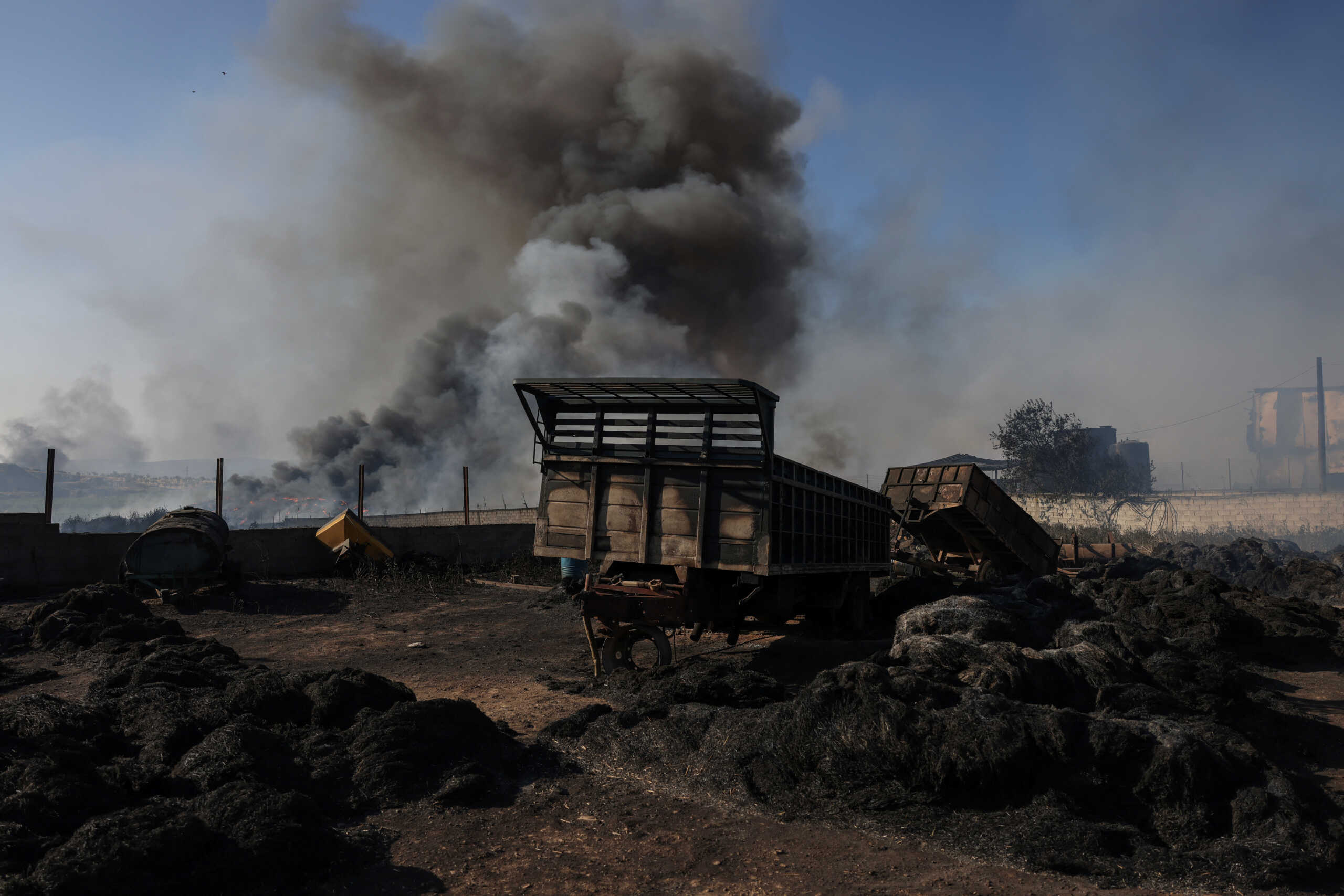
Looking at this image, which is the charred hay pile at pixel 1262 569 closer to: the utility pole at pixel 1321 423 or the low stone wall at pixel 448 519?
the low stone wall at pixel 448 519

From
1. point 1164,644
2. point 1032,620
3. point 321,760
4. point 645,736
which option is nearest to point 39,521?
point 321,760

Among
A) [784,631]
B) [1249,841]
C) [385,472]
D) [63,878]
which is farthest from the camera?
[385,472]

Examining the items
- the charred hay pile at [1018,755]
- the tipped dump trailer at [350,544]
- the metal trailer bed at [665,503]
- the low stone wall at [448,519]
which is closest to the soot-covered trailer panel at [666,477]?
the metal trailer bed at [665,503]

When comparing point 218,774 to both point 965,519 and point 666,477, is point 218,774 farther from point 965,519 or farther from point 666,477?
point 965,519

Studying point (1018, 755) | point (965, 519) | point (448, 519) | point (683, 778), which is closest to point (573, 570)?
point (683, 778)

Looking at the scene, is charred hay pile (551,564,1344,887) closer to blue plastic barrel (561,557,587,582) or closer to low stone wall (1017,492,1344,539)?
blue plastic barrel (561,557,587,582)

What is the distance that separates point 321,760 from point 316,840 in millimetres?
1301

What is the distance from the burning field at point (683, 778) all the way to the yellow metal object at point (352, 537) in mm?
8662

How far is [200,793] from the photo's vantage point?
14.5 feet

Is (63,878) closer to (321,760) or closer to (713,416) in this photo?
(321,760)

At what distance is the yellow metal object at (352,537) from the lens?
659 inches

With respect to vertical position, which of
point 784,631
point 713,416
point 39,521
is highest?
point 713,416

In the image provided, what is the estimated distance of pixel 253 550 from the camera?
16.1 meters

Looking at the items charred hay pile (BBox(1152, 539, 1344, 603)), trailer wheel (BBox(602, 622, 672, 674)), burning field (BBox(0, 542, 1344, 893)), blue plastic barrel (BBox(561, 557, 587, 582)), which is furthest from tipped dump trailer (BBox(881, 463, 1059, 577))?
trailer wheel (BBox(602, 622, 672, 674))
